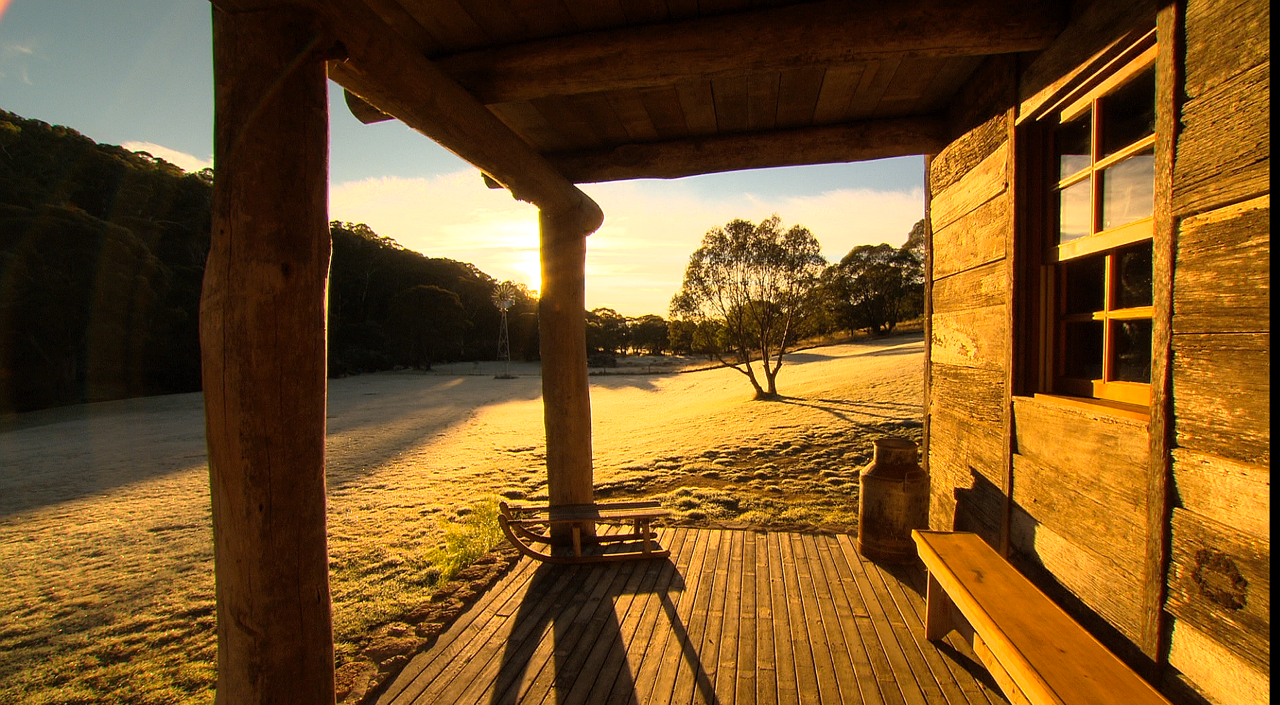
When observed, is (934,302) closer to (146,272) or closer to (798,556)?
(798,556)

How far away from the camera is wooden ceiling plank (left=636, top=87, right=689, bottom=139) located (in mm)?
3332

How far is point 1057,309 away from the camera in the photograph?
2.66m

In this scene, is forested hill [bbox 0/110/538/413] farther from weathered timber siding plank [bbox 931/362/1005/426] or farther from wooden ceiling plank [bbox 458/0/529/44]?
weathered timber siding plank [bbox 931/362/1005/426]

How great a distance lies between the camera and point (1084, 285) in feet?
8.23

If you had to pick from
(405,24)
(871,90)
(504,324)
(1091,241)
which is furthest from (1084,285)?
(504,324)

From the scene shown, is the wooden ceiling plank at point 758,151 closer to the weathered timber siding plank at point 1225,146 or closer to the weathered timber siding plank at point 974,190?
the weathered timber siding plank at point 974,190

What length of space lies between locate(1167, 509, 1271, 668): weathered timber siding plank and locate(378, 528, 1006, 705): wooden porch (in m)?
1.21

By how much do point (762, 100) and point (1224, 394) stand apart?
268 centimetres

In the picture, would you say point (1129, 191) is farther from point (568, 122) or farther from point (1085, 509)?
point (568, 122)

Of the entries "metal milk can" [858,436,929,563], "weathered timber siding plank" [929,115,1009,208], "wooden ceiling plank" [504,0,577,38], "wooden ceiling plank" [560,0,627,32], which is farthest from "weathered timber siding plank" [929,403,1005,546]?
"wooden ceiling plank" [504,0,577,38]

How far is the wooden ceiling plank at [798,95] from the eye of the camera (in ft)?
10.1

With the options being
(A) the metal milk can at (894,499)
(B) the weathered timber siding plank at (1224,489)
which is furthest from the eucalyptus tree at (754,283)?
(B) the weathered timber siding plank at (1224,489)

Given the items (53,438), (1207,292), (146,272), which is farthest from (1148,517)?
(146,272)

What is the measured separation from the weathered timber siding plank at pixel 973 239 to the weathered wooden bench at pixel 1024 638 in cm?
160
